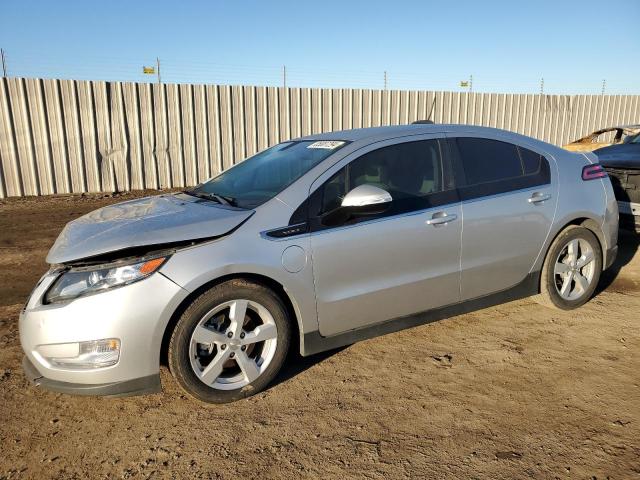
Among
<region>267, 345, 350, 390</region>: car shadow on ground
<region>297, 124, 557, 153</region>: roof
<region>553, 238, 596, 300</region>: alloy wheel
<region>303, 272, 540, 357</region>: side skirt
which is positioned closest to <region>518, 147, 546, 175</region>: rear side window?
<region>297, 124, 557, 153</region>: roof

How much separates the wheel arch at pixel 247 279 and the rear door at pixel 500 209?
4.32 ft

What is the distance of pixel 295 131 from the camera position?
39.7ft

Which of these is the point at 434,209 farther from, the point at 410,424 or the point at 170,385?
the point at 170,385

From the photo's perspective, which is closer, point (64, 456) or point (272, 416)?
point (64, 456)

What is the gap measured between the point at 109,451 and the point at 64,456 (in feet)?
0.71

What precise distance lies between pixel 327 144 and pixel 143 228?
1.47 metres

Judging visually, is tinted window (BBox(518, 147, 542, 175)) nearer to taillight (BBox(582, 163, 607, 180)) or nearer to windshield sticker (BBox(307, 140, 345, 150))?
taillight (BBox(582, 163, 607, 180))

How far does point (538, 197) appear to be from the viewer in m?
3.92

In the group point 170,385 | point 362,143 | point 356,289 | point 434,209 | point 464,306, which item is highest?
point 362,143

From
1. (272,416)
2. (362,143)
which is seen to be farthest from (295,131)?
(272,416)

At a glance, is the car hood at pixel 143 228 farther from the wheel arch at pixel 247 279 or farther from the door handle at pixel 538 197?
the door handle at pixel 538 197

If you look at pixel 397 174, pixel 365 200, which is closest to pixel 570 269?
pixel 397 174

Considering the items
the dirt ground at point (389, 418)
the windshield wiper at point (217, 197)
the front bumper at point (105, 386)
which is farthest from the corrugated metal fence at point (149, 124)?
the front bumper at point (105, 386)

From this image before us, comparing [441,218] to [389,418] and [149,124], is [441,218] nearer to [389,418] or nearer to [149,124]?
[389,418]
